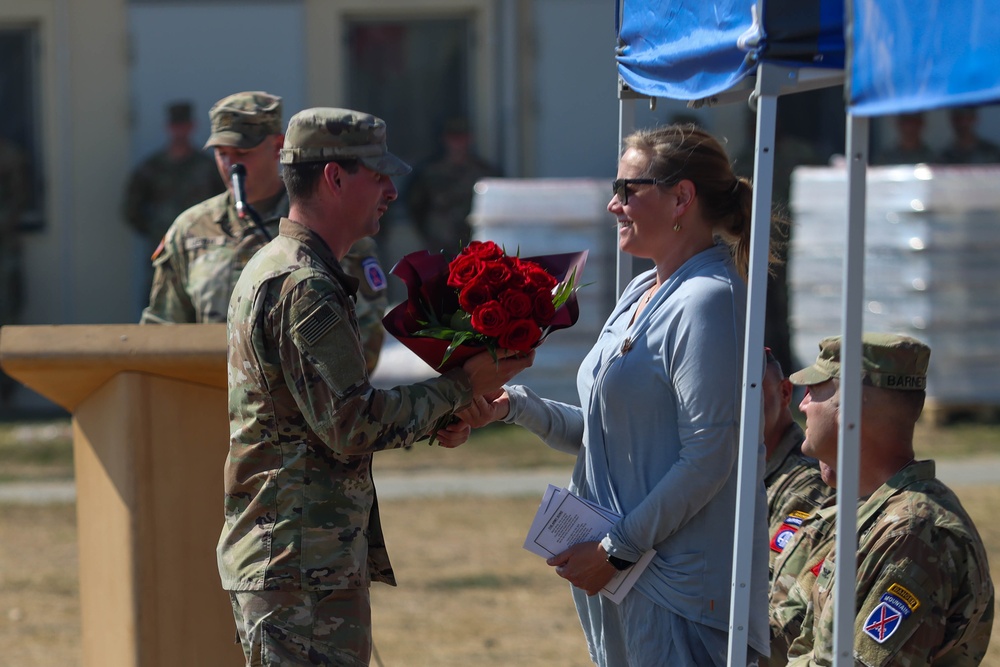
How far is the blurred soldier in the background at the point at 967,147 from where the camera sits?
1252cm

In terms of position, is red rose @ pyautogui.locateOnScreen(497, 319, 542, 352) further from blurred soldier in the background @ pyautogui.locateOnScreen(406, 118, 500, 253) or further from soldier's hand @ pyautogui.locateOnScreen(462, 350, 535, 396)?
blurred soldier in the background @ pyautogui.locateOnScreen(406, 118, 500, 253)

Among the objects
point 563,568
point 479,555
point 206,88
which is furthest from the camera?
point 206,88

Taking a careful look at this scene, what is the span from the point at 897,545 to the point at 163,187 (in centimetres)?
1022

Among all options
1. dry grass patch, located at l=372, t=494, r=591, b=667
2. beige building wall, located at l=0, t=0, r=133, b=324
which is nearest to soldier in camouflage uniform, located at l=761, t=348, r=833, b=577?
dry grass patch, located at l=372, t=494, r=591, b=667

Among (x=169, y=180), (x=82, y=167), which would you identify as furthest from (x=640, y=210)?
(x=82, y=167)

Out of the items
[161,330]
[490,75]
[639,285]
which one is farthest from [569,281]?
[490,75]

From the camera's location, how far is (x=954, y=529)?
3.04 meters

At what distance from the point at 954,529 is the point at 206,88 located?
10.8 meters

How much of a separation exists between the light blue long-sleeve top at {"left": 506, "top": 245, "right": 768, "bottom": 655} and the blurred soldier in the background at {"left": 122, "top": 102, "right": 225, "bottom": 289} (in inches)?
377

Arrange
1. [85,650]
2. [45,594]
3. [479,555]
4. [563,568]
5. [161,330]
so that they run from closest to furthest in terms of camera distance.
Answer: [563,568] < [161,330] < [85,650] < [45,594] < [479,555]

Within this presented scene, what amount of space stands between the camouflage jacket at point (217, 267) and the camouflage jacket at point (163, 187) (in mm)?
7095

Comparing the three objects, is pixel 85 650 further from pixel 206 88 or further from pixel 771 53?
pixel 206 88

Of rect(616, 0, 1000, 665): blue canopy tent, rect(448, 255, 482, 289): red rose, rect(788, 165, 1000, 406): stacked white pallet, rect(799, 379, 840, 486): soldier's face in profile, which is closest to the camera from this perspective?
rect(616, 0, 1000, 665): blue canopy tent

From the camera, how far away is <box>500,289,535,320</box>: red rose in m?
3.18
